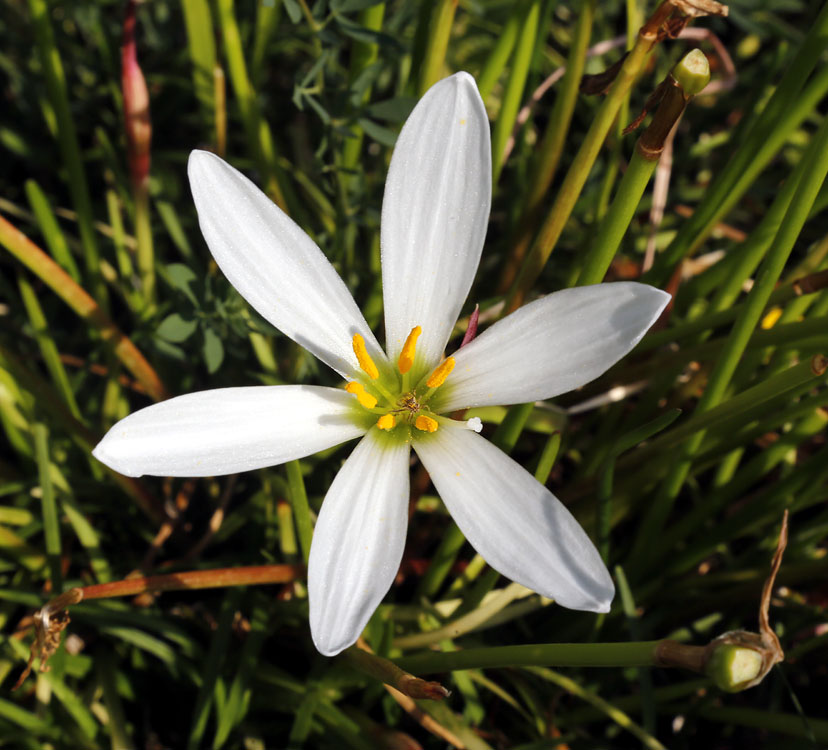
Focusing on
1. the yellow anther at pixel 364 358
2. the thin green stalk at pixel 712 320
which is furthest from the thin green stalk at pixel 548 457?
the thin green stalk at pixel 712 320

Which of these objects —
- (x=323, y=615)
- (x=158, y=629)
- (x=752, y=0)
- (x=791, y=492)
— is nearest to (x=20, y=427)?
(x=158, y=629)

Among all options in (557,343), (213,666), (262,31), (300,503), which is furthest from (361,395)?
(262,31)

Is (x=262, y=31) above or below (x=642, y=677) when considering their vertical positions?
above

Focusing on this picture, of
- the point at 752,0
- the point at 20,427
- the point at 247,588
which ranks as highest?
the point at 752,0

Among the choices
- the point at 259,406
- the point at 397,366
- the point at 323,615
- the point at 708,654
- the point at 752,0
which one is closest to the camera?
the point at 708,654

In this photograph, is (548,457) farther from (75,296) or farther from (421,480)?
(75,296)

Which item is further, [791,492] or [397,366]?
[791,492]

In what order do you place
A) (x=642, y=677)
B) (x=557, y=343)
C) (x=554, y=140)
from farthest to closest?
(x=554, y=140), (x=642, y=677), (x=557, y=343)

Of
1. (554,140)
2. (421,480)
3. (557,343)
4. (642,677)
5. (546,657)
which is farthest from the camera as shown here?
(554,140)

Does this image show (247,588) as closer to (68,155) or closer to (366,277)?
(366,277)
